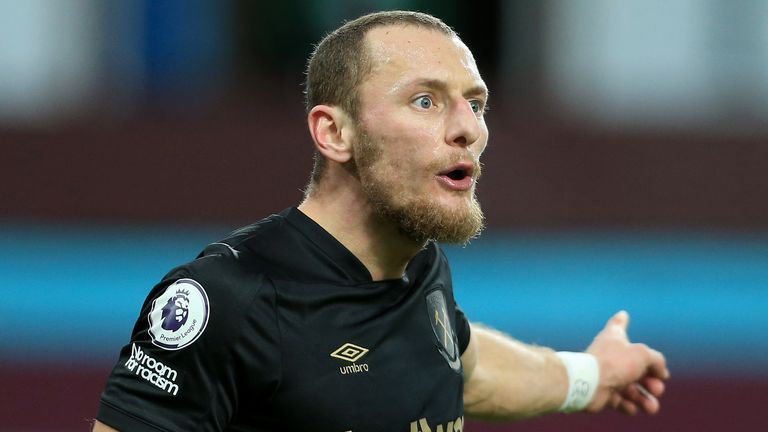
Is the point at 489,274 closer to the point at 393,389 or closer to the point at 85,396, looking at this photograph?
the point at 85,396

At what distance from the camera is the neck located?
138 inches

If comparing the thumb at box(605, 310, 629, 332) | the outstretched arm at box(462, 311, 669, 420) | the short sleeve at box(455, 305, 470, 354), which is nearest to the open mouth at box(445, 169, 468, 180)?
the short sleeve at box(455, 305, 470, 354)

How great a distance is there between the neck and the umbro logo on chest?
0.75 ft

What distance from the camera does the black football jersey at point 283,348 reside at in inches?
123

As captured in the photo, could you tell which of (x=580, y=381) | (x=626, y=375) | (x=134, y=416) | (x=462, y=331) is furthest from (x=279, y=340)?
(x=626, y=375)

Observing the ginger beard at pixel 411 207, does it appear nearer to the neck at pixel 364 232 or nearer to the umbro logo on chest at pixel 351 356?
the neck at pixel 364 232

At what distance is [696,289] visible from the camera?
7.90 meters

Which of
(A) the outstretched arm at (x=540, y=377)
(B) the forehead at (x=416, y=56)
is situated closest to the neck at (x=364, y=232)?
(B) the forehead at (x=416, y=56)

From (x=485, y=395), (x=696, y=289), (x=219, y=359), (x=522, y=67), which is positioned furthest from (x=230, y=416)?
(x=522, y=67)

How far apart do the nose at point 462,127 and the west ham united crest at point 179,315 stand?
730mm

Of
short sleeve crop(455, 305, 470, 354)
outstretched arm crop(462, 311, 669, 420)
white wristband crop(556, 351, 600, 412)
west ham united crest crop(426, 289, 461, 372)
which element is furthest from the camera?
white wristband crop(556, 351, 600, 412)

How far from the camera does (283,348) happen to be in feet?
10.6

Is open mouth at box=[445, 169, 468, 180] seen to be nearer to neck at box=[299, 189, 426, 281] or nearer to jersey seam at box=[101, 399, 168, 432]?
neck at box=[299, 189, 426, 281]

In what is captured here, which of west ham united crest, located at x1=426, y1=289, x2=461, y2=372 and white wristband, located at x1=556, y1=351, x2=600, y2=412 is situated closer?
west ham united crest, located at x1=426, y1=289, x2=461, y2=372
